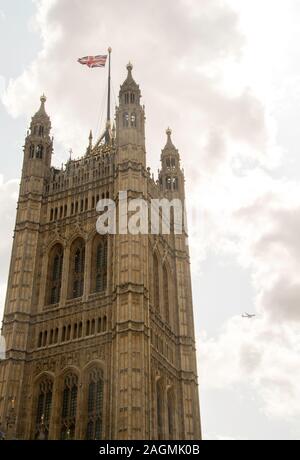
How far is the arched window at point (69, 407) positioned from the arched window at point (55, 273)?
7.02 m

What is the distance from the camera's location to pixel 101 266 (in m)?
50.3

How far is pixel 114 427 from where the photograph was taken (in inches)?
1585

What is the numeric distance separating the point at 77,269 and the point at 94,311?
17.8ft

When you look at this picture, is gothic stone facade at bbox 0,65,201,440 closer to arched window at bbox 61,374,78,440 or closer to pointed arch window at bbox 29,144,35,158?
arched window at bbox 61,374,78,440

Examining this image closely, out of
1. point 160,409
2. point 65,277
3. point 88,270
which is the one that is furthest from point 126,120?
point 160,409

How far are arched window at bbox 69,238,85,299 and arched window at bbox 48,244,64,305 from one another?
0.95 m

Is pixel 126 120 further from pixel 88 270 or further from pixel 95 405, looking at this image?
pixel 95 405

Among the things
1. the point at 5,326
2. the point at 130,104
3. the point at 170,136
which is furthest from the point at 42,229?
the point at 170,136

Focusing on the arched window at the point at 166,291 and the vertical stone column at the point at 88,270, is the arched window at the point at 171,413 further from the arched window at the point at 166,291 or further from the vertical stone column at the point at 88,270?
the vertical stone column at the point at 88,270

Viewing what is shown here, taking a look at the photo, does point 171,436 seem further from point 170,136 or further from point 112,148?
point 170,136

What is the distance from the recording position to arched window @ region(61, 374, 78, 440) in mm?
43000

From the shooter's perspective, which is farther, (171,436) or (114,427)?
(171,436)

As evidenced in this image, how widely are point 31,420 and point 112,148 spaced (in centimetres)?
2375

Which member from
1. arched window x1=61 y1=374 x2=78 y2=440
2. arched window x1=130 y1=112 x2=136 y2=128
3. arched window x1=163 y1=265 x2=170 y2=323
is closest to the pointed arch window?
arched window x1=130 y1=112 x2=136 y2=128
